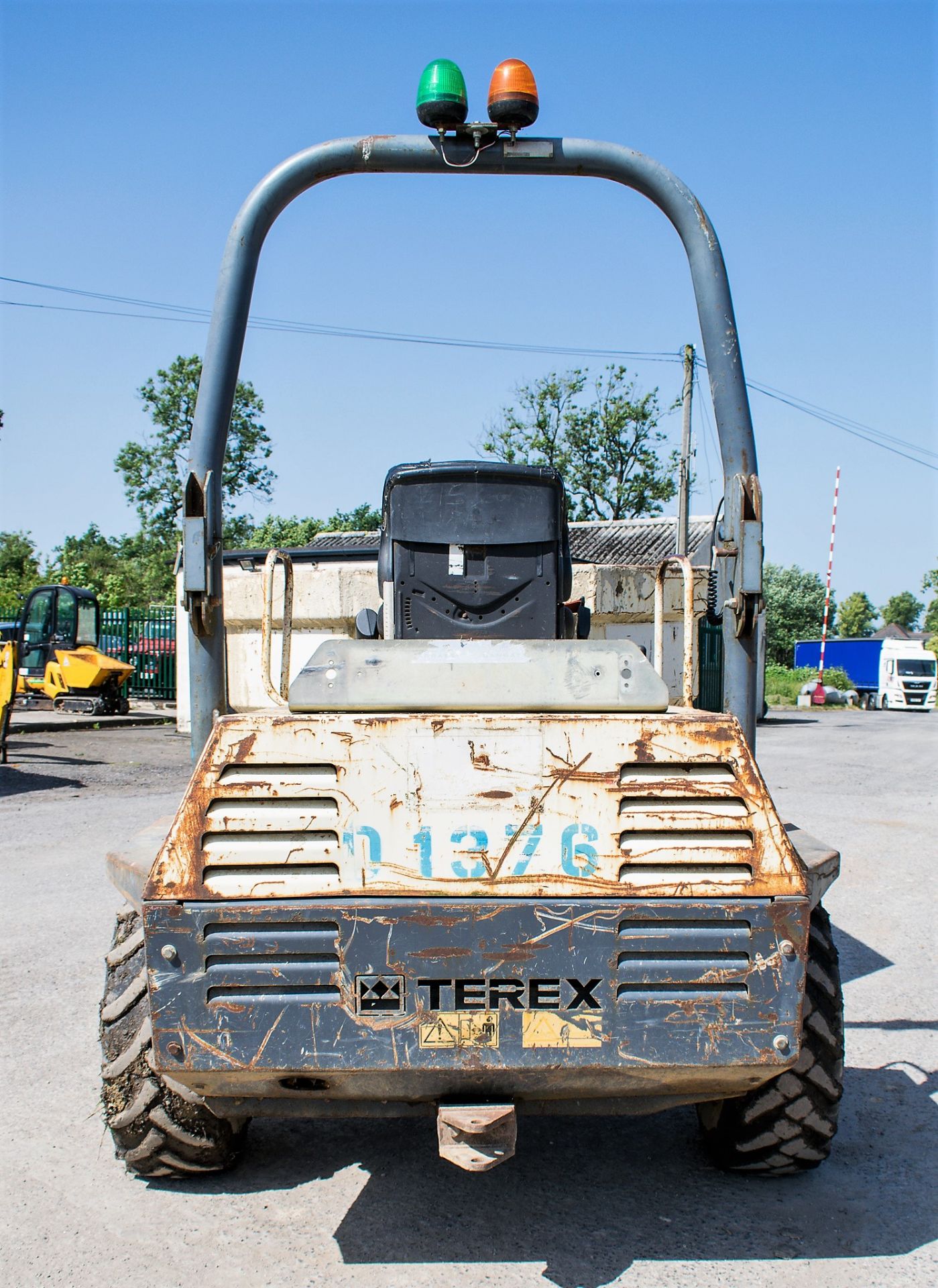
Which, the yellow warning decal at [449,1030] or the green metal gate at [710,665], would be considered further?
the green metal gate at [710,665]

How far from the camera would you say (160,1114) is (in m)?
3.46

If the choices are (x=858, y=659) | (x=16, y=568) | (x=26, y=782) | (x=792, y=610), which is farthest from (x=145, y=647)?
(x=792, y=610)

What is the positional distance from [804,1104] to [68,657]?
20478 millimetres

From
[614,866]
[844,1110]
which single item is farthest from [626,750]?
[844,1110]

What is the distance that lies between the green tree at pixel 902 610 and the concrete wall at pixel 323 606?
11286cm

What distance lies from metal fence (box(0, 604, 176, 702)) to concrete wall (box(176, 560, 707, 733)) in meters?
9.47

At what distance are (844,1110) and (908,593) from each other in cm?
13167

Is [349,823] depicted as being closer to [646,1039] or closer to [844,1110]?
[646,1039]

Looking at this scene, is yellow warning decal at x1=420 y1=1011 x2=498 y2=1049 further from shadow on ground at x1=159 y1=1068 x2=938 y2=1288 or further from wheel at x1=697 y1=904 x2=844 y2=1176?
wheel at x1=697 y1=904 x2=844 y2=1176

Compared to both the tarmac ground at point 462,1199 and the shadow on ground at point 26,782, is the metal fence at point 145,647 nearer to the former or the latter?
the shadow on ground at point 26,782

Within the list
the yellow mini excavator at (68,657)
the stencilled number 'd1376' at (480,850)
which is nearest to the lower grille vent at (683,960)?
the stencilled number 'd1376' at (480,850)

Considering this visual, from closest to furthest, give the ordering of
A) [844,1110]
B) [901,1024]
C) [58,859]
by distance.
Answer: [844,1110] → [901,1024] → [58,859]

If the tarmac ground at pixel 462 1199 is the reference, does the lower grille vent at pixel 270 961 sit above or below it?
above

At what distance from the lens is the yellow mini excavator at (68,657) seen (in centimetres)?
2200
